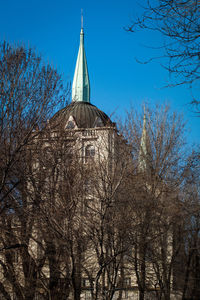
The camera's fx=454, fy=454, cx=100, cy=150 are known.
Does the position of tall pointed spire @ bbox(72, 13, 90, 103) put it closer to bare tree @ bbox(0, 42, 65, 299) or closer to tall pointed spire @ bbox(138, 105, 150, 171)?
tall pointed spire @ bbox(138, 105, 150, 171)

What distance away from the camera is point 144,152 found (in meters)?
24.8

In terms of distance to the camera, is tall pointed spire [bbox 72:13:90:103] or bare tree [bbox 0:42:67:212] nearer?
bare tree [bbox 0:42:67:212]

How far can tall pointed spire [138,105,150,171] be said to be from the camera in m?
23.9

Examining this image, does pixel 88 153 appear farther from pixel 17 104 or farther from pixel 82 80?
pixel 82 80

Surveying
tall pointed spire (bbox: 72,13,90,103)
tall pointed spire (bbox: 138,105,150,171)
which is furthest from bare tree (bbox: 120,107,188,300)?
tall pointed spire (bbox: 72,13,90,103)

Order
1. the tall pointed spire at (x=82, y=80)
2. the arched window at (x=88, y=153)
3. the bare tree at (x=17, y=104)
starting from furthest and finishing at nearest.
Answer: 1. the tall pointed spire at (x=82, y=80)
2. the arched window at (x=88, y=153)
3. the bare tree at (x=17, y=104)

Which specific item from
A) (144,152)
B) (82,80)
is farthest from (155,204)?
(82,80)

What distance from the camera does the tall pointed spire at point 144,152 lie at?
23.9m

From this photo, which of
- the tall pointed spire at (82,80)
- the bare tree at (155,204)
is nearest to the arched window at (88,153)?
the bare tree at (155,204)

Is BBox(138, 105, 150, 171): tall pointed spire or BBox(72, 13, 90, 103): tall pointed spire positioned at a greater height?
BBox(72, 13, 90, 103): tall pointed spire

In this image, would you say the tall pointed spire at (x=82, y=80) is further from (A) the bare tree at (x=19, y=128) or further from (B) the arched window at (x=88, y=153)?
(A) the bare tree at (x=19, y=128)

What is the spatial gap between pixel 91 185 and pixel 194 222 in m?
8.10

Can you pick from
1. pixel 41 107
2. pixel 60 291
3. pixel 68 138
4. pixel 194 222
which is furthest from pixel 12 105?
pixel 194 222

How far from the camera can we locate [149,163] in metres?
24.2
